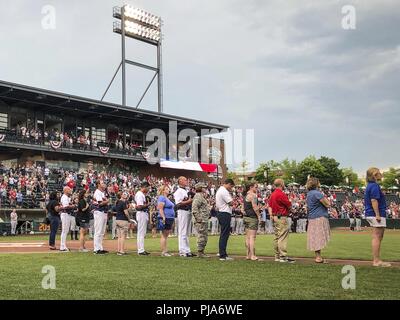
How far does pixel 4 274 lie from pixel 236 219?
23518 mm

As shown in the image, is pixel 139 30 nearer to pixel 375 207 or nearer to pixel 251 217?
pixel 251 217

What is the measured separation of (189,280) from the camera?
29.4ft

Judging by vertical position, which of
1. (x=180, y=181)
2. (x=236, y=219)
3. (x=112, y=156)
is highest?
(x=112, y=156)

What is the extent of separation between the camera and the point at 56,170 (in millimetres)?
39281

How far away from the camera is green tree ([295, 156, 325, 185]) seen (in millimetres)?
110062

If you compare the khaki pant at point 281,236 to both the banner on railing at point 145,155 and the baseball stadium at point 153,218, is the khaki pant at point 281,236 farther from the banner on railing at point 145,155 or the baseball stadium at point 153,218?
→ the banner on railing at point 145,155

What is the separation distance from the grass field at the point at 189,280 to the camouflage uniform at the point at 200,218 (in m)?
1.17

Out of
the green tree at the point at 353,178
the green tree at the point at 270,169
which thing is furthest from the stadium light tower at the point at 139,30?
the green tree at the point at 353,178

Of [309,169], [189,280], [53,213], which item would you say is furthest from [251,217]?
[309,169]

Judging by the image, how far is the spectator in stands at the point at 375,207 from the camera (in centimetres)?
1085

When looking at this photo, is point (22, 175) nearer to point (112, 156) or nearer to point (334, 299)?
point (112, 156)
